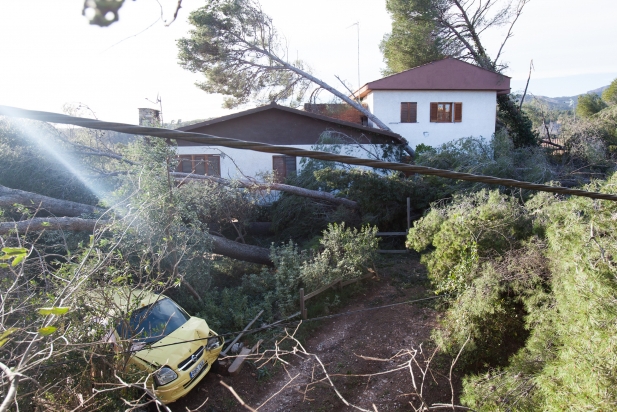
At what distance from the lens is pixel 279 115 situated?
653 inches

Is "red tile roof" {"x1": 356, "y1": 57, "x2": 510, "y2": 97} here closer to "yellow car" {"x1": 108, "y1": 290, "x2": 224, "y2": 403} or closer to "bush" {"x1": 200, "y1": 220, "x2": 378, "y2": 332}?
"bush" {"x1": 200, "y1": 220, "x2": 378, "y2": 332}

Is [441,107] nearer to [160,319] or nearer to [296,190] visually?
[296,190]

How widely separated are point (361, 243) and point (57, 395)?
6.64 m

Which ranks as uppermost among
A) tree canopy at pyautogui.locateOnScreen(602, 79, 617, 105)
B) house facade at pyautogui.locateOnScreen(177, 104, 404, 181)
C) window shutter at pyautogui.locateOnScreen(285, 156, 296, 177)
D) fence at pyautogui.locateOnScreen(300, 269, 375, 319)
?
tree canopy at pyautogui.locateOnScreen(602, 79, 617, 105)

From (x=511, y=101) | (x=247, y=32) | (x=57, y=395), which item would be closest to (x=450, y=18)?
(x=511, y=101)

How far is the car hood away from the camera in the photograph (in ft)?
18.5

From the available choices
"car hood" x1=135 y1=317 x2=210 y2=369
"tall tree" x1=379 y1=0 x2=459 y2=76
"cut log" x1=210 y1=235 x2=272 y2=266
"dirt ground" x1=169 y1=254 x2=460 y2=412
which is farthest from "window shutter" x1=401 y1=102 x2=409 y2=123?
"car hood" x1=135 y1=317 x2=210 y2=369

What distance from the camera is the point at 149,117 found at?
1088 centimetres

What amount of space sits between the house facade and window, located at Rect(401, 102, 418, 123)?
2.37m

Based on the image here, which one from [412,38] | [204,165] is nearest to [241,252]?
[204,165]

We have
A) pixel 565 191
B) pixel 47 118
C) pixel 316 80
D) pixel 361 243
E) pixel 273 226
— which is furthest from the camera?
pixel 316 80

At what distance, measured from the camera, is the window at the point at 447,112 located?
737 inches

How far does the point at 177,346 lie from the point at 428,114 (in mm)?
16249

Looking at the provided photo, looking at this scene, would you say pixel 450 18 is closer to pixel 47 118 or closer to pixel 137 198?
pixel 137 198
